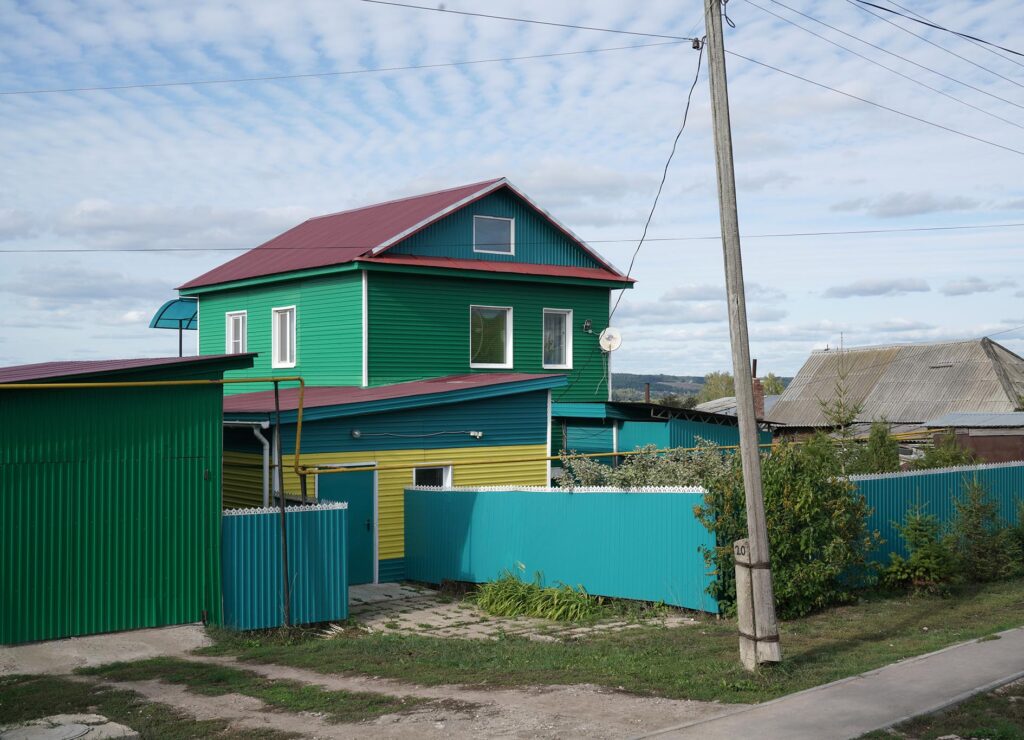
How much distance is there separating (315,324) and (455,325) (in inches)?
132

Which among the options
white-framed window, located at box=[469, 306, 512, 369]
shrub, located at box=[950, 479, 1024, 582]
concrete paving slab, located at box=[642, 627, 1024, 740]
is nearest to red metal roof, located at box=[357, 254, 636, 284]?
white-framed window, located at box=[469, 306, 512, 369]

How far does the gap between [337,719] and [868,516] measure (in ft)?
33.0

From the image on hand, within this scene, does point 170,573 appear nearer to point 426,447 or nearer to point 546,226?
point 426,447

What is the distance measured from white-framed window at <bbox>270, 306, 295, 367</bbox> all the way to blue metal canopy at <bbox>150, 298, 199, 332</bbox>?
16.0 ft

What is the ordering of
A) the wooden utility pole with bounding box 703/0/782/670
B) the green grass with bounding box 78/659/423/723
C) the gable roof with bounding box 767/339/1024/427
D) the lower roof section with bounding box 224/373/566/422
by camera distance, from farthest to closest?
1. the gable roof with bounding box 767/339/1024/427
2. the lower roof section with bounding box 224/373/566/422
3. the wooden utility pole with bounding box 703/0/782/670
4. the green grass with bounding box 78/659/423/723

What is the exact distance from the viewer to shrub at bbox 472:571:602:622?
15534 mm

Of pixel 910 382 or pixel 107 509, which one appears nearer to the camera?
pixel 107 509

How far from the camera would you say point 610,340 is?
26500mm

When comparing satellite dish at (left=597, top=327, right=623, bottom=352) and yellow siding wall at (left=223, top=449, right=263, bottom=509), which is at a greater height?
satellite dish at (left=597, top=327, right=623, bottom=352)

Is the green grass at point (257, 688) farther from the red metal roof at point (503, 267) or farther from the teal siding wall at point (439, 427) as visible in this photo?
the red metal roof at point (503, 267)

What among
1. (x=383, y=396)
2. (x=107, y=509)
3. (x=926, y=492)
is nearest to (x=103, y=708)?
(x=107, y=509)

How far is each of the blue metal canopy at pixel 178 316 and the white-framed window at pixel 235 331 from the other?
2.32m

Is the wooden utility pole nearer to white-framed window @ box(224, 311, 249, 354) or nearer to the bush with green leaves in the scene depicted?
the bush with green leaves

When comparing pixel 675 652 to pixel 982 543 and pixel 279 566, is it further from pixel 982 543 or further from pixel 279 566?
pixel 982 543
